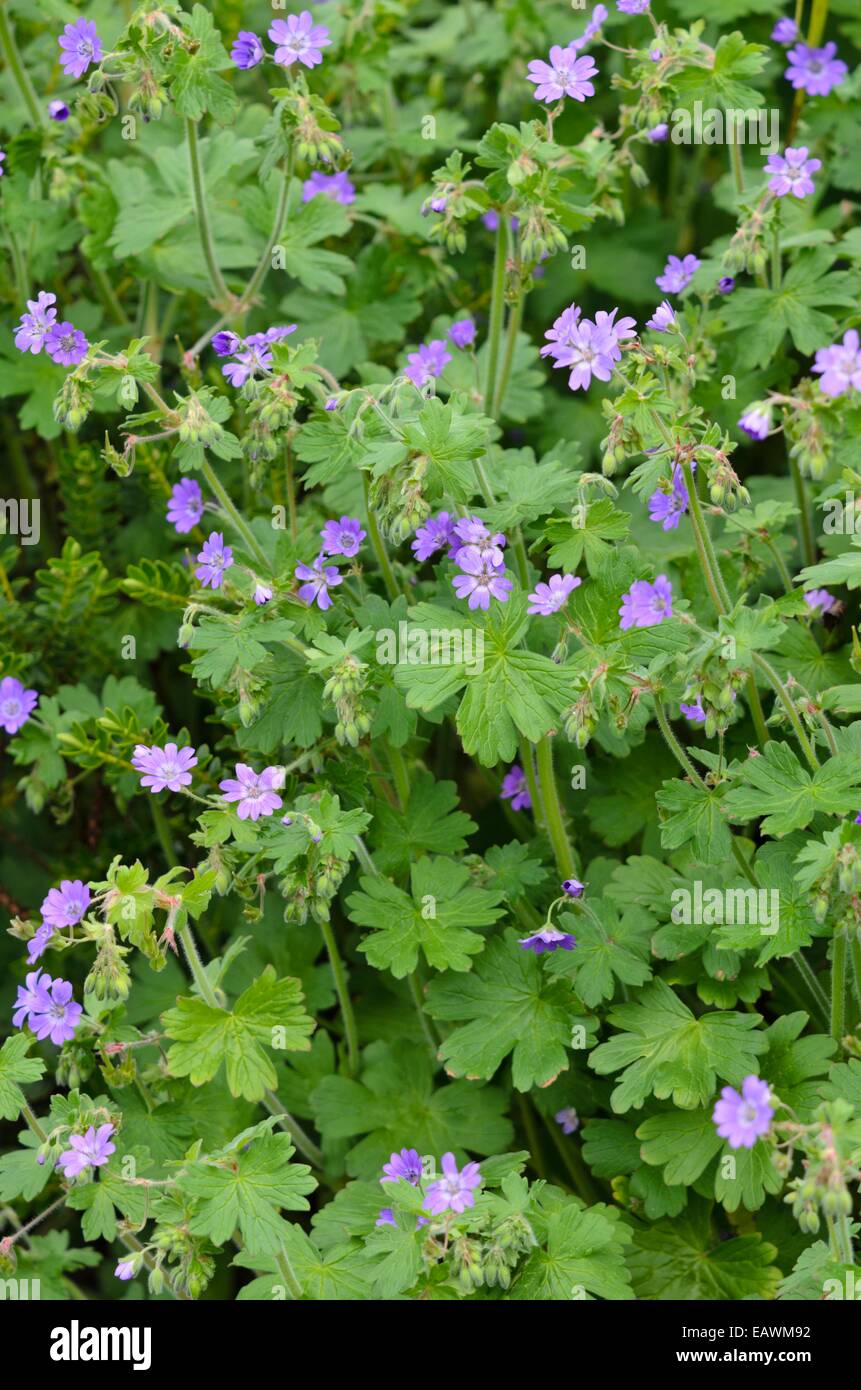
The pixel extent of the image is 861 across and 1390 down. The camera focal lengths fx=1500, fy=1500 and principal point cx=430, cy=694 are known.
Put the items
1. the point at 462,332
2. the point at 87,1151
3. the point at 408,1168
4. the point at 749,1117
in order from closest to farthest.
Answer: the point at 749,1117 → the point at 87,1151 → the point at 408,1168 → the point at 462,332

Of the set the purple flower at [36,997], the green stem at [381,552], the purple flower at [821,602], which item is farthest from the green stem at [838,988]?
the purple flower at [36,997]

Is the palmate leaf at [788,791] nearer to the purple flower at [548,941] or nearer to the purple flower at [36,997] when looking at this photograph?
the purple flower at [548,941]

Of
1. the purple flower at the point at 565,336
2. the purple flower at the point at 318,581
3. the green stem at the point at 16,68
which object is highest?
the green stem at the point at 16,68

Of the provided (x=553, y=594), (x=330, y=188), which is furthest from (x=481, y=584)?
(x=330, y=188)

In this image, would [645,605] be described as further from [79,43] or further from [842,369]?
[79,43]

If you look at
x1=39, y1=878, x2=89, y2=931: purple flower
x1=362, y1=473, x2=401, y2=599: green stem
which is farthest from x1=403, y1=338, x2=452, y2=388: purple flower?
x1=39, y1=878, x2=89, y2=931: purple flower

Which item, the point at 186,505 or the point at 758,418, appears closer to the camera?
the point at 758,418
